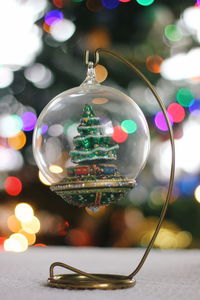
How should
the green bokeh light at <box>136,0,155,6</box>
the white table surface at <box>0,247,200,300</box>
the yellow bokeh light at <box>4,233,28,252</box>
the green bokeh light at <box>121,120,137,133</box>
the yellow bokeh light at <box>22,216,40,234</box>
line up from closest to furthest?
the white table surface at <box>0,247,200,300</box>, the green bokeh light at <box>121,120,137,133</box>, the green bokeh light at <box>136,0,155,6</box>, the yellow bokeh light at <box>22,216,40,234</box>, the yellow bokeh light at <box>4,233,28,252</box>

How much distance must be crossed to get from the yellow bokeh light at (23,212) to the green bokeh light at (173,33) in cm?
101

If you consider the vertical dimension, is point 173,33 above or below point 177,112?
above

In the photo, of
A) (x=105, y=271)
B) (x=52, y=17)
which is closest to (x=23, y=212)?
(x=52, y=17)

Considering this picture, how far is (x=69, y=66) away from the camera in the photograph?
2.28 metres

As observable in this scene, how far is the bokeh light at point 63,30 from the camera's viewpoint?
2.27 meters

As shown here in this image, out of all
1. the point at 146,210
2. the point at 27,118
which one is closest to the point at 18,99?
the point at 27,118

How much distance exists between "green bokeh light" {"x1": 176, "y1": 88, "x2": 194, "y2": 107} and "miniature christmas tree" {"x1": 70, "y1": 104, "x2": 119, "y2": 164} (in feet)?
3.92

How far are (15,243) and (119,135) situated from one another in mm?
1778

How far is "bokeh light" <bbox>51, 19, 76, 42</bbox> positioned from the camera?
7.46 ft

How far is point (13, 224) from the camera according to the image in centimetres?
279

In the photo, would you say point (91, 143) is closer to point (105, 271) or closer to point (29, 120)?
point (105, 271)

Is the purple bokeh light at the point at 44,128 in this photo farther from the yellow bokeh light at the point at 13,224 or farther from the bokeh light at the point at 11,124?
the yellow bokeh light at the point at 13,224

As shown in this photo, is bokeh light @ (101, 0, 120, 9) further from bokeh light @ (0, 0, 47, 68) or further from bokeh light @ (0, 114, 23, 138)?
bokeh light @ (0, 114, 23, 138)

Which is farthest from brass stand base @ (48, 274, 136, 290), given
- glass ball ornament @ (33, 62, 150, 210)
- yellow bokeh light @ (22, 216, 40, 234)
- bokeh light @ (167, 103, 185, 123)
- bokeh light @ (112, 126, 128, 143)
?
yellow bokeh light @ (22, 216, 40, 234)
